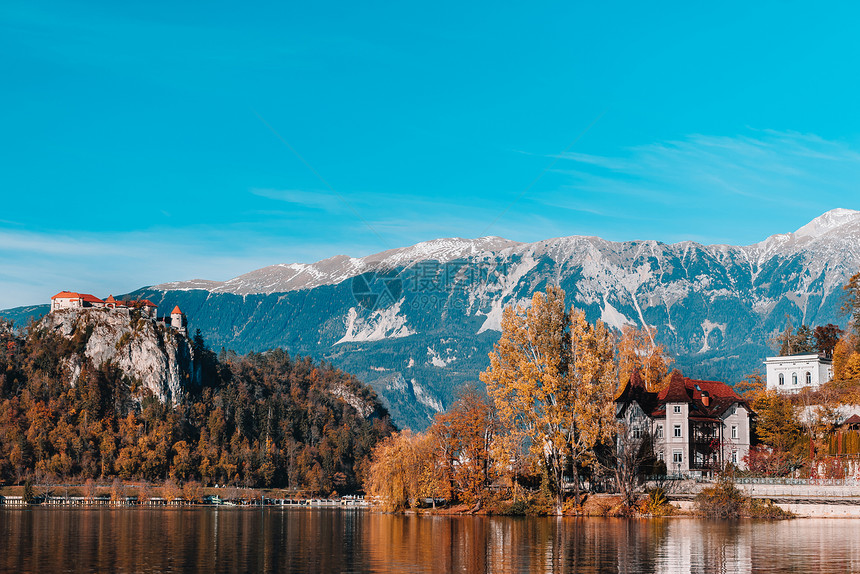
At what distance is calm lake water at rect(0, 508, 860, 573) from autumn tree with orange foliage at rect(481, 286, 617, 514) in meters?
6.73

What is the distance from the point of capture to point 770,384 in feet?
543

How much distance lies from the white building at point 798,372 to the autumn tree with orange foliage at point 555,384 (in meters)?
71.4

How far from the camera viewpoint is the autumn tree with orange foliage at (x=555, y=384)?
95.1m

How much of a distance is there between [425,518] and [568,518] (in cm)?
1462

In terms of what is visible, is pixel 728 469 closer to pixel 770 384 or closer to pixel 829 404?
pixel 829 404

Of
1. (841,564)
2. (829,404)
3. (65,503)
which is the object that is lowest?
(65,503)

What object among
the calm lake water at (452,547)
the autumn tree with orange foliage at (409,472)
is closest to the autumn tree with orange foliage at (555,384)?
the calm lake water at (452,547)

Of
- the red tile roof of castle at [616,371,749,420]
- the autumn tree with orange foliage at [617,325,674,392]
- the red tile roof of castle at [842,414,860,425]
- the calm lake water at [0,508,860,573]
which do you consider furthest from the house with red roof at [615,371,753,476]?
the calm lake water at [0,508,860,573]

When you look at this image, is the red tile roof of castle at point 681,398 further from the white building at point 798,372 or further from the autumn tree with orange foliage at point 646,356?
the white building at point 798,372

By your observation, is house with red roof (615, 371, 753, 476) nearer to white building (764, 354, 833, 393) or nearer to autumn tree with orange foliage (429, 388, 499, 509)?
autumn tree with orange foliage (429, 388, 499, 509)

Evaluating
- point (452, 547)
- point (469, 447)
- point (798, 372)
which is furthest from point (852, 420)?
point (452, 547)

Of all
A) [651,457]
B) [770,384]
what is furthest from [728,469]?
[770,384]

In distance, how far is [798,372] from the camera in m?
163

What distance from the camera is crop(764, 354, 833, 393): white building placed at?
160250 mm
